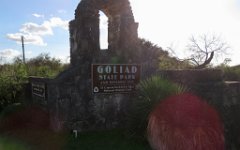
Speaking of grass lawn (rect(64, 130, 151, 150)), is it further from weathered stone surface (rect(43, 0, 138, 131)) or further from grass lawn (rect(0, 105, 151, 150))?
weathered stone surface (rect(43, 0, 138, 131))

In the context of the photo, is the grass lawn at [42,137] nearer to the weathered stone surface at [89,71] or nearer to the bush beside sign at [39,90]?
the weathered stone surface at [89,71]

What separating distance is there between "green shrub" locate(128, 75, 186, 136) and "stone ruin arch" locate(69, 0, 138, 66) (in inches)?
85.0

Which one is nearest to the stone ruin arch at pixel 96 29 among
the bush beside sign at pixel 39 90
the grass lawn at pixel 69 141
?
Answer: the bush beside sign at pixel 39 90

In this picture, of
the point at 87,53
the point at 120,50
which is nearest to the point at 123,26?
the point at 120,50

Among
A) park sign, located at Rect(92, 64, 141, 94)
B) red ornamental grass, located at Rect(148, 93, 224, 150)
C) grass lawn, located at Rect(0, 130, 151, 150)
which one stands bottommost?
grass lawn, located at Rect(0, 130, 151, 150)

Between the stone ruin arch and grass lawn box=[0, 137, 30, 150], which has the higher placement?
the stone ruin arch

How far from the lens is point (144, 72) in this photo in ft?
37.9

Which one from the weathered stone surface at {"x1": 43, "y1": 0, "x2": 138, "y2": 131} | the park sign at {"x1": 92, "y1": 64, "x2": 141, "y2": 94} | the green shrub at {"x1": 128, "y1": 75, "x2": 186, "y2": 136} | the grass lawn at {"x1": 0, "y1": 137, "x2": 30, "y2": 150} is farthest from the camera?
the park sign at {"x1": 92, "y1": 64, "x2": 141, "y2": 94}

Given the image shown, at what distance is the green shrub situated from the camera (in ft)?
31.1

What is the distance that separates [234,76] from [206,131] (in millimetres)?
10204

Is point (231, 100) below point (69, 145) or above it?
above

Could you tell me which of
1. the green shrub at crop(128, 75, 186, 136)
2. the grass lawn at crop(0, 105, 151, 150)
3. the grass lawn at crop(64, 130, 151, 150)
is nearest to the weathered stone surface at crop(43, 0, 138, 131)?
the grass lawn at crop(0, 105, 151, 150)

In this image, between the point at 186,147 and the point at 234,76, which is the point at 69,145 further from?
the point at 234,76

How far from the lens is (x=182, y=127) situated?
8.64 m
